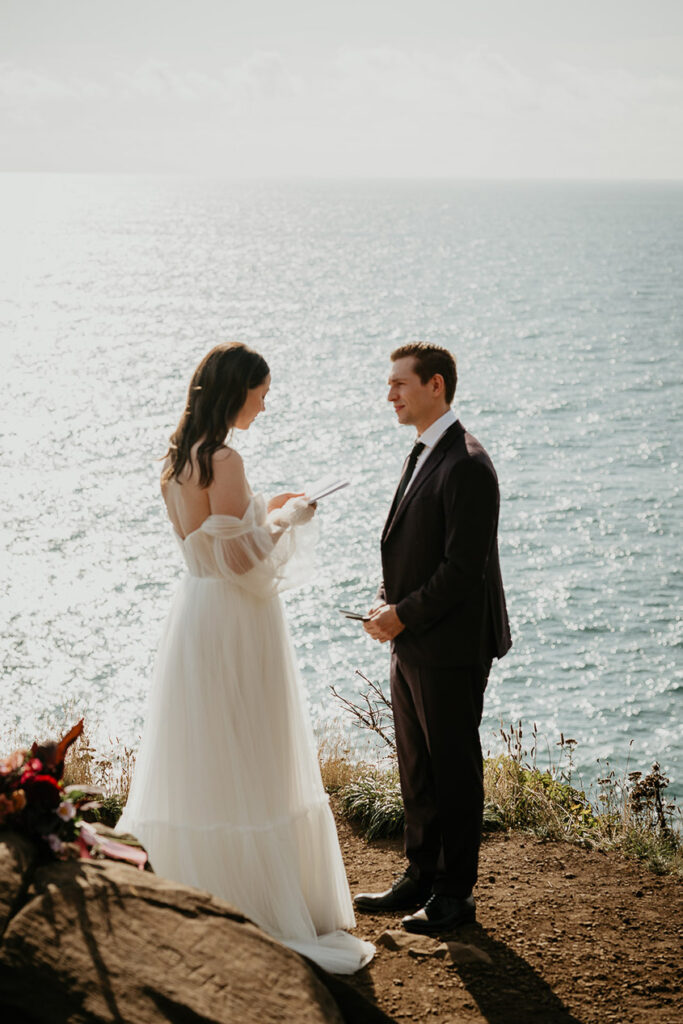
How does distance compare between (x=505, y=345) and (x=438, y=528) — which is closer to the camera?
(x=438, y=528)

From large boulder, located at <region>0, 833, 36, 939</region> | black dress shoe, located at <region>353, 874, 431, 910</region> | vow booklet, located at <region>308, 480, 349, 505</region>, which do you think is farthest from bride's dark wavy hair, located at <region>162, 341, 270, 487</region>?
black dress shoe, located at <region>353, 874, 431, 910</region>

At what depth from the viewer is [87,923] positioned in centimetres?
291

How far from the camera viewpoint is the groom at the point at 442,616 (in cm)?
459

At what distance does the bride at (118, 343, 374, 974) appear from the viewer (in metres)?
4.46

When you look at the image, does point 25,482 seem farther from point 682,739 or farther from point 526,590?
point 682,739

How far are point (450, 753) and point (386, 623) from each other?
65cm

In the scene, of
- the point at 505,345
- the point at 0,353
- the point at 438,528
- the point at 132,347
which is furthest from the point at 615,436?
the point at 438,528

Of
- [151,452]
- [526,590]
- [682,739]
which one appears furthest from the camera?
[151,452]

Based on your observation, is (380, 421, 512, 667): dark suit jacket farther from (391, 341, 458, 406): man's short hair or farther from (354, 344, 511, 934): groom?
(391, 341, 458, 406): man's short hair

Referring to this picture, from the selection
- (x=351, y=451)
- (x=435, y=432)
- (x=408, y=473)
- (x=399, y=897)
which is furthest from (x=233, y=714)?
(x=351, y=451)

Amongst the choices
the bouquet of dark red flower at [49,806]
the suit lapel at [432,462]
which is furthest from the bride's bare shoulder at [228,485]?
the bouquet of dark red flower at [49,806]

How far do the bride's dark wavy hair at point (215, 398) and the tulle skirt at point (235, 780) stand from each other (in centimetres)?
56

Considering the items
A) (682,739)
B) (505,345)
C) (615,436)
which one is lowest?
(682,739)

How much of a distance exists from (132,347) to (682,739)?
137ft
